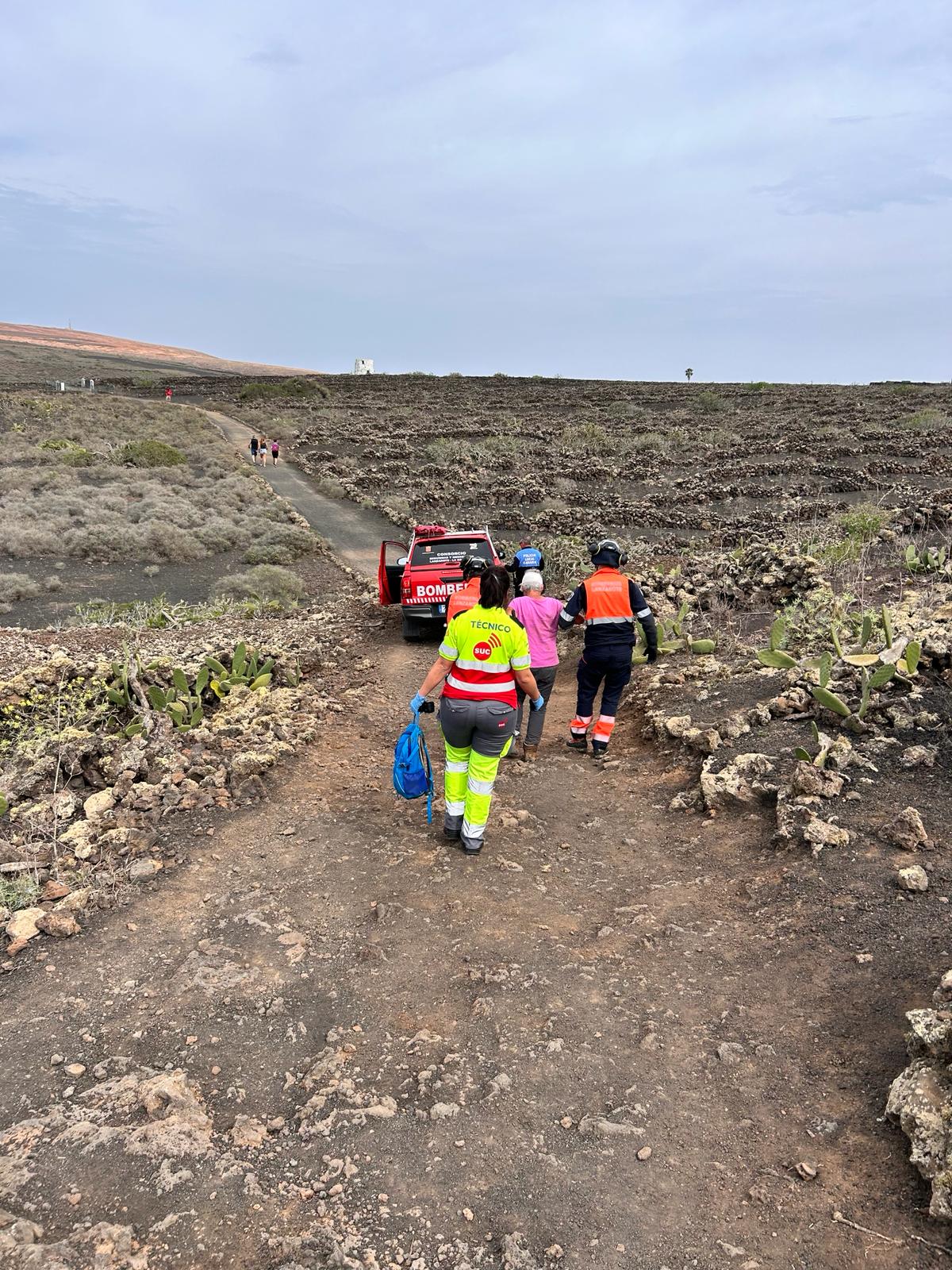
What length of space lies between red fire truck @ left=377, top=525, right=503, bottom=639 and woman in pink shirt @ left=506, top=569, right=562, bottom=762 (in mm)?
4087

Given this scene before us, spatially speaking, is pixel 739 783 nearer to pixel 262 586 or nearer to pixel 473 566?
pixel 473 566

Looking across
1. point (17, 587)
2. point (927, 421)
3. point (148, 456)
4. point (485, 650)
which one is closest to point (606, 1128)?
point (485, 650)

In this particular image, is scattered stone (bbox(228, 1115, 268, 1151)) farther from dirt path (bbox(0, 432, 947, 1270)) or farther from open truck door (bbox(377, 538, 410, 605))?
open truck door (bbox(377, 538, 410, 605))

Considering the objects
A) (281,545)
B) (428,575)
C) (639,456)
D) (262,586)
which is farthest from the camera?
(639,456)

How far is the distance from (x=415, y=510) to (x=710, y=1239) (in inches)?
956

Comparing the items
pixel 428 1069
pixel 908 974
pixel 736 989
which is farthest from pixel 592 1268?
pixel 908 974

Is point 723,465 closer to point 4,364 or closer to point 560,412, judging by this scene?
point 560,412

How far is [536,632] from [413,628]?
16.8 ft

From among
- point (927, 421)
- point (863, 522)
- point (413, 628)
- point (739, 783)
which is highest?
point (927, 421)

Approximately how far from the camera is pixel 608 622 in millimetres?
6238

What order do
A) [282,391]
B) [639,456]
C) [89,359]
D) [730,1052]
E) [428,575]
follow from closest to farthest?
[730,1052]
[428,575]
[639,456]
[282,391]
[89,359]

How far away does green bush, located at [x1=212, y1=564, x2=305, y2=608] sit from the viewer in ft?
Answer: 52.3

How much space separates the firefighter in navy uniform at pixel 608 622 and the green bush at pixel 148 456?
2814 cm

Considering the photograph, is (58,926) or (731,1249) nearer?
(731,1249)
